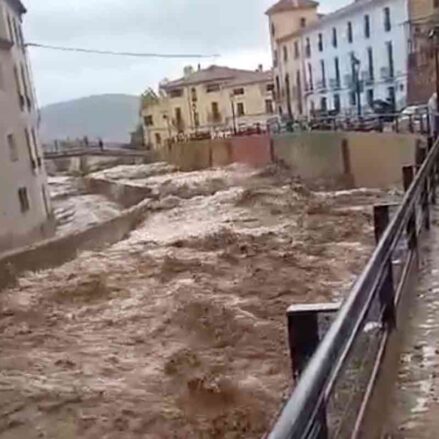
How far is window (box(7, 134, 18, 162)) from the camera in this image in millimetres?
28266

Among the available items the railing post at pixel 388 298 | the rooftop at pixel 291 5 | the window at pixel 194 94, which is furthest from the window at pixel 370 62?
the railing post at pixel 388 298

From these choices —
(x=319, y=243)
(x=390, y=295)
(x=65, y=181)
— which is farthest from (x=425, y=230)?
(x=65, y=181)

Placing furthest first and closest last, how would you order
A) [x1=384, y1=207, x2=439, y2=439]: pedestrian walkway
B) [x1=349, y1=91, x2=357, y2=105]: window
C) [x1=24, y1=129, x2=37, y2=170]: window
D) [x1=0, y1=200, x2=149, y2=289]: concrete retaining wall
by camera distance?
1. [x1=349, y1=91, x2=357, y2=105]: window
2. [x1=24, y1=129, x2=37, y2=170]: window
3. [x1=0, y1=200, x2=149, y2=289]: concrete retaining wall
4. [x1=384, y1=207, x2=439, y2=439]: pedestrian walkway

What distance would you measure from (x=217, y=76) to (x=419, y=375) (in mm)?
88494

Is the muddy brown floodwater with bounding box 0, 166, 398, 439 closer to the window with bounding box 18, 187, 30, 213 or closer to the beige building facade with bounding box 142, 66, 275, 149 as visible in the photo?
the window with bounding box 18, 187, 30, 213

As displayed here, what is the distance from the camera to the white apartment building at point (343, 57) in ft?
186

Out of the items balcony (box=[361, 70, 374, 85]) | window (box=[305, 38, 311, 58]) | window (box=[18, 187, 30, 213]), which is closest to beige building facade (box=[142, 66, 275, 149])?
window (box=[305, 38, 311, 58])

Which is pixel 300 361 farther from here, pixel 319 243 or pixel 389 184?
pixel 389 184

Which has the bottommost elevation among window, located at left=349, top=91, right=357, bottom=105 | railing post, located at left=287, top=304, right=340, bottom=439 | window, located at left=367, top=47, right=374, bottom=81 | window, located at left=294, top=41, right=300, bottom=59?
window, located at left=349, top=91, right=357, bottom=105

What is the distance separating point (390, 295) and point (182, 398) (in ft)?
13.7

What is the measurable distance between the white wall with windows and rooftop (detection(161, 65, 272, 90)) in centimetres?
1621

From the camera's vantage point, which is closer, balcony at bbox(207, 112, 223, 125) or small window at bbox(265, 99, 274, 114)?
small window at bbox(265, 99, 274, 114)

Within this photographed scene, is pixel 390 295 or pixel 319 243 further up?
pixel 390 295

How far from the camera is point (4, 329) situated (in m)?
13.5
